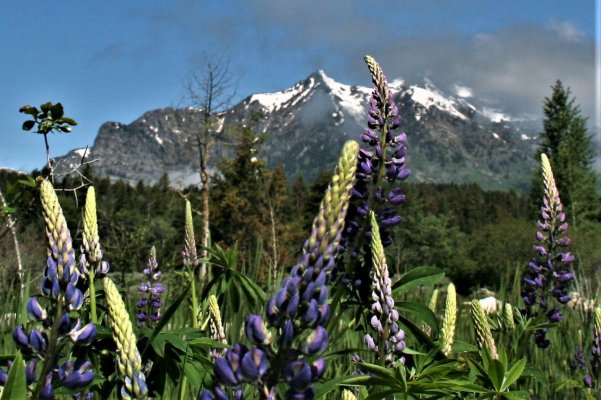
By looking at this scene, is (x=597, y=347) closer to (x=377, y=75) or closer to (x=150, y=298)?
(x=377, y=75)

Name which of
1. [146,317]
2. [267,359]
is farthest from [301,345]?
[146,317]

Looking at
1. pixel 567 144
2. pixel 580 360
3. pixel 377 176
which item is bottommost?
pixel 580 360

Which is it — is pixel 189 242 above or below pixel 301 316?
above

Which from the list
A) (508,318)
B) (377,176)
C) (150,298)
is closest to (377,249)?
(377,176)

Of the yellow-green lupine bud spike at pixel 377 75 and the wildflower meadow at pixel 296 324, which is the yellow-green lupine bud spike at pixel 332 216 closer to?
the wildflower meadow at pixel 296 324

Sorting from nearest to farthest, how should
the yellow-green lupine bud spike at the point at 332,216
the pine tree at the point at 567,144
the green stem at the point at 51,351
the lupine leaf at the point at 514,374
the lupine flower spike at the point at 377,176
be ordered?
the yellow-green lupine bud spike at the point at 332,216 < the green stem at the point at 51,351 < the lupine leaf at the point at 514,374 < the lupine flower spike at the point at 377,176 < the pine tree at the point at 567,144

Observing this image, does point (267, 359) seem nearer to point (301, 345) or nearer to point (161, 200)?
point (301, 345)

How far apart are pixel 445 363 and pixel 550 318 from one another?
2.71 m

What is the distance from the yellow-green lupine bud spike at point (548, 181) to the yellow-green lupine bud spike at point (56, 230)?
3.22m

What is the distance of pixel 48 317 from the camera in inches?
54.5

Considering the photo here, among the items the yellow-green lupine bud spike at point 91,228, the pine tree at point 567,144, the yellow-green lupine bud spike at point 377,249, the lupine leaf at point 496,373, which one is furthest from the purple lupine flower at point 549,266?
the pine tree at point 567,144

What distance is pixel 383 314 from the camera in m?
2.13

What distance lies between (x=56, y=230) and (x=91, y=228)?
58cm

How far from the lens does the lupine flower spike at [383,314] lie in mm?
2006
